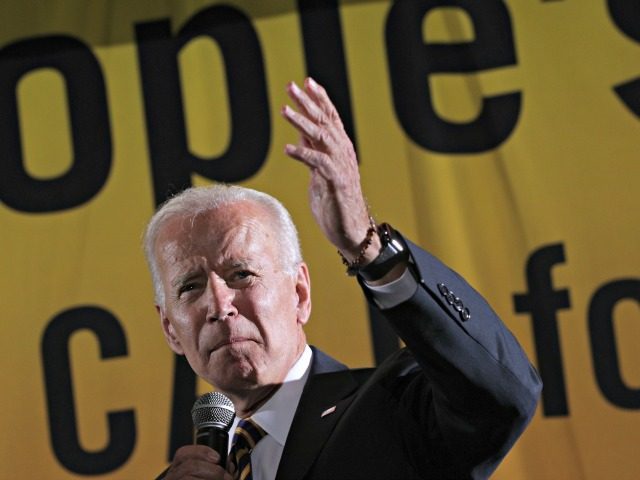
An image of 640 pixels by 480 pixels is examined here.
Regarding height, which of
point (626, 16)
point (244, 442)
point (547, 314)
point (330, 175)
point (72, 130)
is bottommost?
point (547, 314)

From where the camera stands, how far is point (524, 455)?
344 cm

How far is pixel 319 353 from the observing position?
2.00m

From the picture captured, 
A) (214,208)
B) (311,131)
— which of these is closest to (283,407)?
(214,208)

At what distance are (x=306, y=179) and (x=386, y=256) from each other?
2192mm

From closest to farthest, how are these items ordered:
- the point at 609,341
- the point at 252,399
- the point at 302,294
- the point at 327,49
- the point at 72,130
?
the point at 252,399 < the point at 302,294 < the point at 609,341 < the point at 327,49 < the point at 72,130

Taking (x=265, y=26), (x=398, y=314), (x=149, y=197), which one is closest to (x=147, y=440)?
(x=149, y=197)

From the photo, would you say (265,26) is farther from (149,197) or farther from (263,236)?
(263,236)

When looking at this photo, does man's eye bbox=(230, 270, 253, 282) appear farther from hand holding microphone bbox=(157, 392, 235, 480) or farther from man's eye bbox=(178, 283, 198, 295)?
hand holding microphone bbox=(157, 392, 235, 480)

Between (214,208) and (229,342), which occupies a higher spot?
(214,208)

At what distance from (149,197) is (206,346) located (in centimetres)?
196

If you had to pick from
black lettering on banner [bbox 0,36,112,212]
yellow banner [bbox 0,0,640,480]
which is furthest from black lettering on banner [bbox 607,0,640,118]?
black lettering on banner [bbox 0,36,112,212]

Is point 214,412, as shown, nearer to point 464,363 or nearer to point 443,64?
point 464,363

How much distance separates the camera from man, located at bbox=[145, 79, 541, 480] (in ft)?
5.00

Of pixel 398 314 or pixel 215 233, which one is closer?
pixel 398 314
